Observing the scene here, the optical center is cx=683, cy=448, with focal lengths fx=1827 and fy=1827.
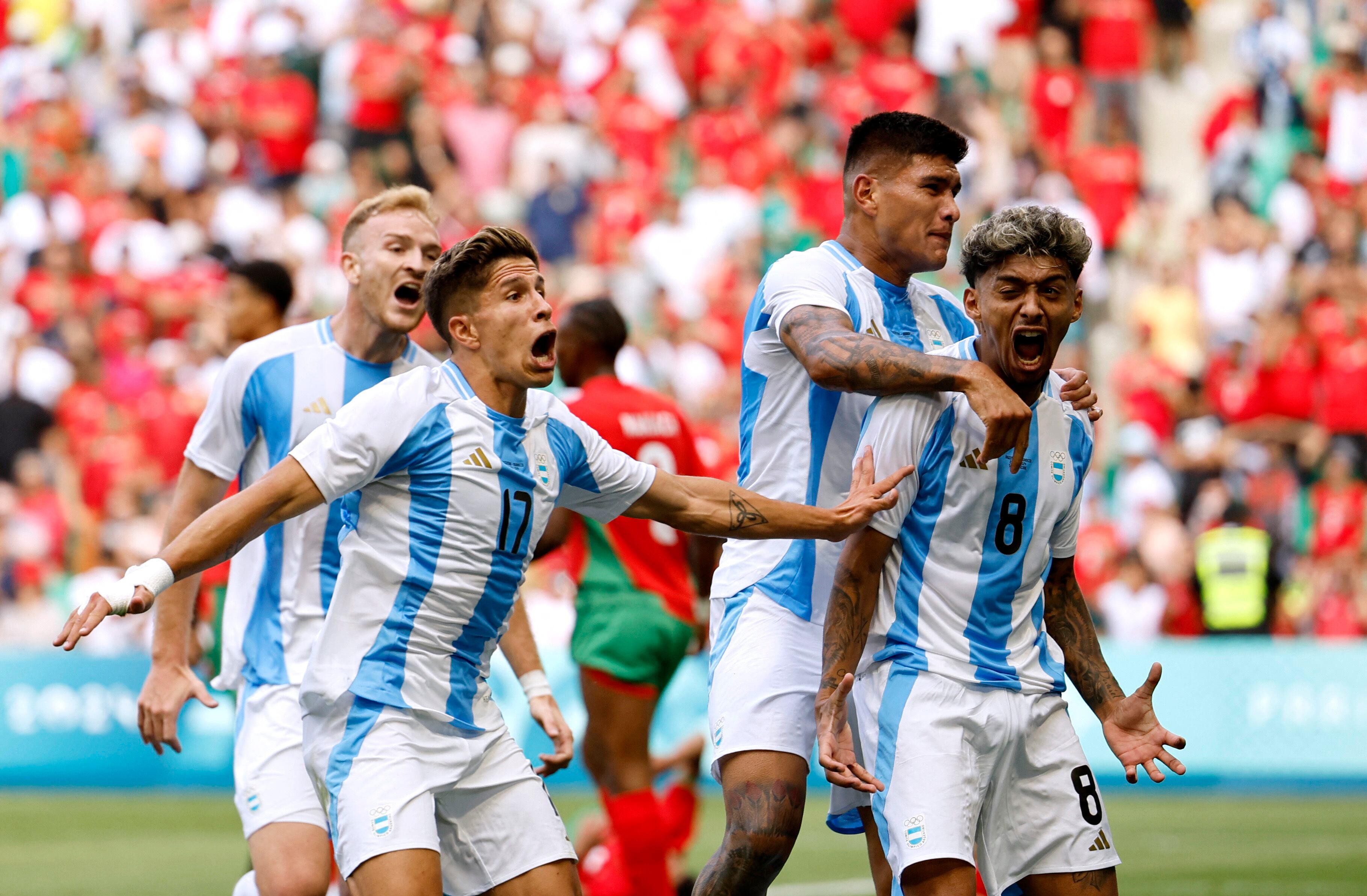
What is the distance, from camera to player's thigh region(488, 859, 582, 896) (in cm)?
486

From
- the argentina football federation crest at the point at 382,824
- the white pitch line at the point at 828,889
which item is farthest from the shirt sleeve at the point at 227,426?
the white pitch line at the point at 828,889

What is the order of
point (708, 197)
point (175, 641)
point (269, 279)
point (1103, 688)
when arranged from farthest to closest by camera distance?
point (708, 197) < point (269, 279) < point (175, 641) < point (1103, 688)

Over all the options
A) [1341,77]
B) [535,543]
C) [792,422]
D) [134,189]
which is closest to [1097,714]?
[792,422]

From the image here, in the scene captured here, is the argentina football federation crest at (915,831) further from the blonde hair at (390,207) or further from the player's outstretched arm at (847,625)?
the blonde hair at (390,207)

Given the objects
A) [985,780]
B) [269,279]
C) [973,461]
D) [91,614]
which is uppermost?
[269,279]

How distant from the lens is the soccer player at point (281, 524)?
18.7ft

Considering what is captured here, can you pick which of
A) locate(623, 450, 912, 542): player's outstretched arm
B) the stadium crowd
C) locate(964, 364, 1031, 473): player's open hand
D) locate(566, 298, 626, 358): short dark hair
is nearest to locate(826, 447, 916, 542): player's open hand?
locate(623, 450, 912, 542): player's outstretched arm

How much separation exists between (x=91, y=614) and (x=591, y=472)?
150 centimetres

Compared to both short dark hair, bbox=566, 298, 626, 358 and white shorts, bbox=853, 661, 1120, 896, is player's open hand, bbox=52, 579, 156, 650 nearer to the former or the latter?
white shorts, bbox=853, 661, 1120, 896

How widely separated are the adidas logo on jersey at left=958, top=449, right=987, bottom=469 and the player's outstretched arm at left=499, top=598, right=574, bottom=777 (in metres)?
1.41

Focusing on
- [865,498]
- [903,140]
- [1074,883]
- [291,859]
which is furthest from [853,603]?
[291,859]

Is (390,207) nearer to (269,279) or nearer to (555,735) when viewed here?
(269,279)

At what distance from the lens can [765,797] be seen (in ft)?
17.0

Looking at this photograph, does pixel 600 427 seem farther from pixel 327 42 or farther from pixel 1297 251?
pixel 327 42
